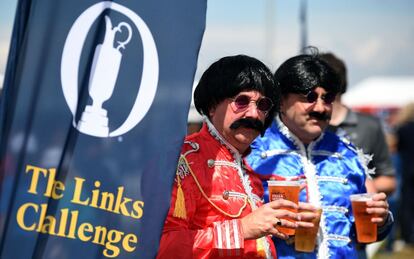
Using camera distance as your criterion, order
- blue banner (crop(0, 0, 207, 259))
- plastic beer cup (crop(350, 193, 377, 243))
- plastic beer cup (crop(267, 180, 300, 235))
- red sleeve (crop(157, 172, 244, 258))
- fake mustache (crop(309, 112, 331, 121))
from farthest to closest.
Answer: fake mustache (crop(309, 112, 331, 121)) < plastic beer cup (crop(350, 193, 377, 243)) < plastic beer cup (crop(267, 180, 300, 235)) < red sleeve (crop(157, 172, 244, 258)) < blue banner (crop(0, 0, 207, 259))

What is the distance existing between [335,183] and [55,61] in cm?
178

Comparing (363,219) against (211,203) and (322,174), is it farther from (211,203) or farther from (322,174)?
(211,203)

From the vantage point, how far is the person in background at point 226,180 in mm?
2660

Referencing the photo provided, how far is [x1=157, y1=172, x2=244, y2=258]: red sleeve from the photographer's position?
2613mm

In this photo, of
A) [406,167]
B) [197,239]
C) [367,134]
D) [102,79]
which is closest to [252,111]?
[197,239]

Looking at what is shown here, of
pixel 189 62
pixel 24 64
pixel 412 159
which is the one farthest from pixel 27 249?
pixel 412 159

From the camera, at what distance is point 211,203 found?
2818mm

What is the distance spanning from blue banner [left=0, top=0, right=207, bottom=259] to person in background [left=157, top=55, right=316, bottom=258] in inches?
18.3

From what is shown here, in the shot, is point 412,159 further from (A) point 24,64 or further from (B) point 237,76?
(A) point 24,64

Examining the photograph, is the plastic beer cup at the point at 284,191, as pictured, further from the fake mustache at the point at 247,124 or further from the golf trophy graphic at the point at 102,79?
the golf trophy graphic at the point at 102,79

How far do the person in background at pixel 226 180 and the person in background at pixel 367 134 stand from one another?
218 cm

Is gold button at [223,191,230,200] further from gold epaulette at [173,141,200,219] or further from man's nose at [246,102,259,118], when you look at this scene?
man's nose at [246,102,259,118]

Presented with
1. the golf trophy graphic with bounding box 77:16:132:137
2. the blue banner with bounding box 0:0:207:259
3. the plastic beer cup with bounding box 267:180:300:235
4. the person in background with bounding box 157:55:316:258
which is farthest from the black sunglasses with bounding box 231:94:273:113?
the golf trophy graphic with bounding box 77:16:132:137

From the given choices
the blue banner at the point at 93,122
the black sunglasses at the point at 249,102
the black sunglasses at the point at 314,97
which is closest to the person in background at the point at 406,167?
the black sunglasses at the point at 314,97
